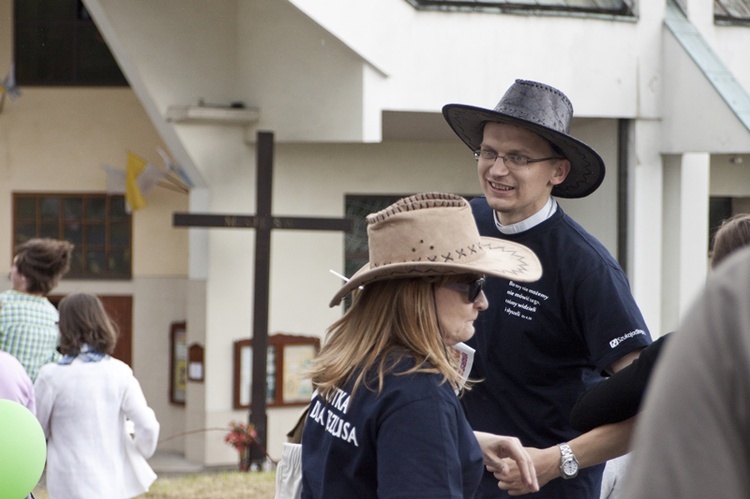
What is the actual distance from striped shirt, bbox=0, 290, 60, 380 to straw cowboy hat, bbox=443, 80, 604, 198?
12.3 feet

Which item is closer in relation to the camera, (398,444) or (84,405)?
(398,444)

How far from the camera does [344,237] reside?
41.9 ft

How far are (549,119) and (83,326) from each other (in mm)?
3222

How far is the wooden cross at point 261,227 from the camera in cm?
1062

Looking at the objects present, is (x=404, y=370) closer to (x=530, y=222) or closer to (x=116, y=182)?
(x=530, y=222)

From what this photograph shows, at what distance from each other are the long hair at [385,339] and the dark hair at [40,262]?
4435 mm

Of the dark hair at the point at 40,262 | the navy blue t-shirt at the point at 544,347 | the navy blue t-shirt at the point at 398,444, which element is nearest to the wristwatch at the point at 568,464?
the navy blue t-shirt at the point at 544,347

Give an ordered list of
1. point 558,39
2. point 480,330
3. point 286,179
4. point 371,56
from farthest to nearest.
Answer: point 286,179
point 558,39
point 371,56
point 480,330

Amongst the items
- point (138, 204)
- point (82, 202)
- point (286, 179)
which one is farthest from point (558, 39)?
point (82, 202)

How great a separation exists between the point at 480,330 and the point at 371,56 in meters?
7.19

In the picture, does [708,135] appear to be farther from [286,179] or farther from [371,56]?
[286,179]

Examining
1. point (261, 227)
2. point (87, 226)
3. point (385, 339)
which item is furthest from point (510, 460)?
point (87, 226)

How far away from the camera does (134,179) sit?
1293 centimetres

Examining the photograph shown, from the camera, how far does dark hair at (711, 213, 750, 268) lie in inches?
120
